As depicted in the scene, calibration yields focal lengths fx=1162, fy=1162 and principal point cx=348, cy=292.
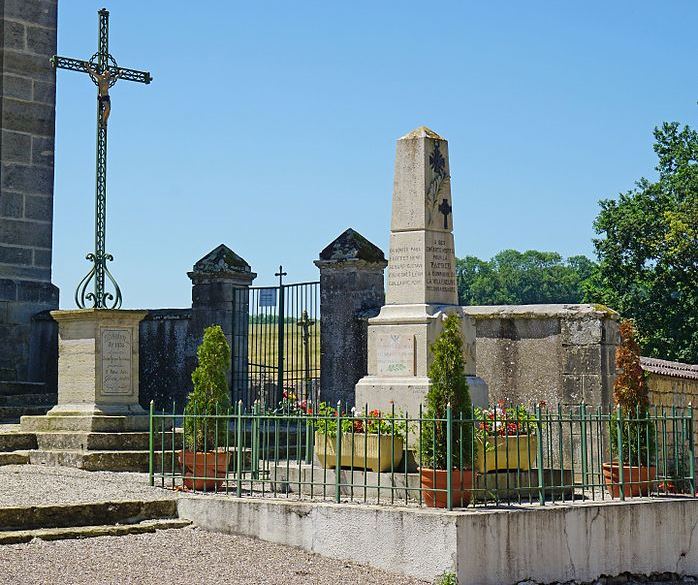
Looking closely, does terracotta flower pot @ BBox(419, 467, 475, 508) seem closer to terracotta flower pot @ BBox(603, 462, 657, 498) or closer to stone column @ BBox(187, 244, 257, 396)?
terracotta flower pot @ BBox(603, 462, 657, 498)

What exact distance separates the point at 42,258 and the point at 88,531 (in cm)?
1007

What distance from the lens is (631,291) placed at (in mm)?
34188

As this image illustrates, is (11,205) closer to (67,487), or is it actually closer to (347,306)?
(347,306)

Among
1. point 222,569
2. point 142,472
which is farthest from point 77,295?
point 222,569

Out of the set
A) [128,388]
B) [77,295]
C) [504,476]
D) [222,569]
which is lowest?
→ [222,569]

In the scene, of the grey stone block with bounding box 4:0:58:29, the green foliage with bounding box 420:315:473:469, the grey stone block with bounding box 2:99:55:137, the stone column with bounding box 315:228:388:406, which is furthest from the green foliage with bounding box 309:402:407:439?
the grey stone block with bounding box 4:0:58:29

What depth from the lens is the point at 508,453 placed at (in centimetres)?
1085

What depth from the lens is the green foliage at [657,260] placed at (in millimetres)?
32312

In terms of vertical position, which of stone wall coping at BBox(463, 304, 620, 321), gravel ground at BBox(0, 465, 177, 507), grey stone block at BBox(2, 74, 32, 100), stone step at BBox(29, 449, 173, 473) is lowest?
gravel ground at BBox(0, 465, 177, 507)

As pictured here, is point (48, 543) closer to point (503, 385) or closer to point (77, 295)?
point (77, 295)

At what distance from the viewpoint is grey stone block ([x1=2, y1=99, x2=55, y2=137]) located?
63.2 ft

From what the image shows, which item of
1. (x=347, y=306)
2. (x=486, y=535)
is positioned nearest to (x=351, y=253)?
(x=347, y=306)

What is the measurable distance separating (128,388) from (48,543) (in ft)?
15.3

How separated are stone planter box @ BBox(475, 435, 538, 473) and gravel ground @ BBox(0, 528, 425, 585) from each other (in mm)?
1609
